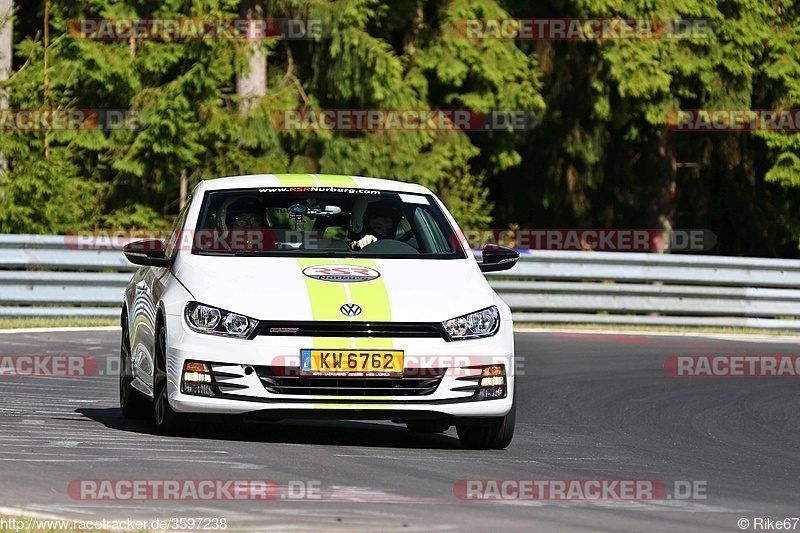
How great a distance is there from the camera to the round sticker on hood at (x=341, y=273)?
9531mm

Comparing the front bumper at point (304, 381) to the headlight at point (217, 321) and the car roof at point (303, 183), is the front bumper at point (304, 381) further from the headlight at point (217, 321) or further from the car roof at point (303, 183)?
the car roof at point (303, 183)

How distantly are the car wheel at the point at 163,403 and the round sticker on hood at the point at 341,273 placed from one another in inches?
34.8

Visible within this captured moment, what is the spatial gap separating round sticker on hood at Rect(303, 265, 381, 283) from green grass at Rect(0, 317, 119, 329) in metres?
9.32

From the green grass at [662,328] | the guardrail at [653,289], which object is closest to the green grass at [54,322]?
the guardrail at [653,289]

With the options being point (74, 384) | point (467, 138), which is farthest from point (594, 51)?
point (74, 384)

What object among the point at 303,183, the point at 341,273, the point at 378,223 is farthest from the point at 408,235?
the point at 341,273

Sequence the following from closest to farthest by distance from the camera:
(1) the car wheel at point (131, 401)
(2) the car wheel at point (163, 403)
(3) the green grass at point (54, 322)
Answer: (2) the car wheel at point (163, 403), (1) the car wheel at point (131, 401), (3) the green grass at point (54, 322)

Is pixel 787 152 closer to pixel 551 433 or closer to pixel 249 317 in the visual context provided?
pixel 551 433

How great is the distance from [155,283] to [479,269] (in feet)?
6.34

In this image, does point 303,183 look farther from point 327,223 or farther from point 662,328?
point 662,328

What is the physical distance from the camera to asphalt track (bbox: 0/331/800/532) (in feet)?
23.4

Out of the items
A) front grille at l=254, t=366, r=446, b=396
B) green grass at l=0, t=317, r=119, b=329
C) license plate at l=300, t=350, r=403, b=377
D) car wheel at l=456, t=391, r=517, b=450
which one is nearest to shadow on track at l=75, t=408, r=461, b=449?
car wheel at l=456, t=391, r=517, b=450

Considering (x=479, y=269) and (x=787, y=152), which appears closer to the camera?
(x=479, y=269)

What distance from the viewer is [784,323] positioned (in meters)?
21.9
